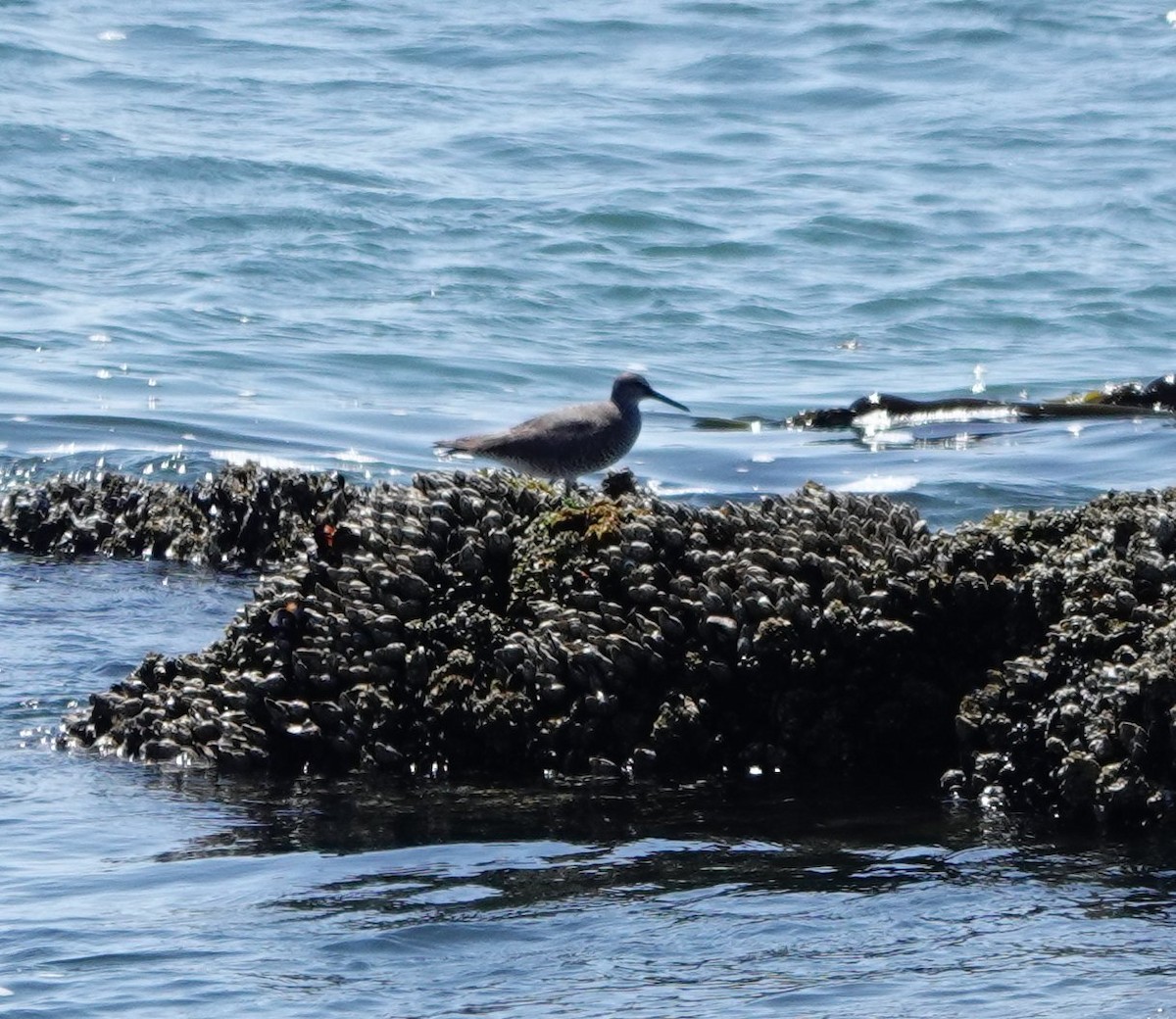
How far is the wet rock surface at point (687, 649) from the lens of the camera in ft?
16.3

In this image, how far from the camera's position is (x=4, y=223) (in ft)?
76.5

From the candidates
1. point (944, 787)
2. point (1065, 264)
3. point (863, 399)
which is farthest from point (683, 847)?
point (1065, 264)

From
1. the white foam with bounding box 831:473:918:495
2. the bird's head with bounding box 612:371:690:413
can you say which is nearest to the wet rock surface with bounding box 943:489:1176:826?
the bird's head with bounding box 612:371:690:413

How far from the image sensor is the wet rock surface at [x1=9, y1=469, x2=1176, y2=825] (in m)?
4.96

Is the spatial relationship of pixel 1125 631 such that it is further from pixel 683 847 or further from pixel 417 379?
pixel 417 379

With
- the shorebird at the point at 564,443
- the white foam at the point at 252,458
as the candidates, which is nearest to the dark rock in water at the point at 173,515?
the shorebird at the point at 564,443

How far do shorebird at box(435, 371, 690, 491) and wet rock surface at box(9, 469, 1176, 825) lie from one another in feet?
8.26

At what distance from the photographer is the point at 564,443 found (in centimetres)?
852

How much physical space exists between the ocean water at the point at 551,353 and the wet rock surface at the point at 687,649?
225 millimetres

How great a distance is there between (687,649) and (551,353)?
13537 millimetres

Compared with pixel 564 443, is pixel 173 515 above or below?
below

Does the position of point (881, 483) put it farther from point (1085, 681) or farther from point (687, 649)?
point (1085, 681)

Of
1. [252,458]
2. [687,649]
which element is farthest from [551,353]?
[687,649]

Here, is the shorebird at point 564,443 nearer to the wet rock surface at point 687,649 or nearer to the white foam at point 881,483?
the wet rock surface at point 687,649
